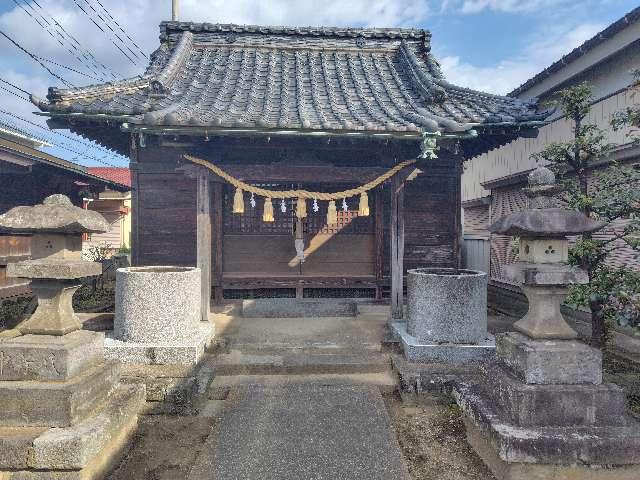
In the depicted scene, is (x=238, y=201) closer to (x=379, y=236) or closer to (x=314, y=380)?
(x=379, y=236)

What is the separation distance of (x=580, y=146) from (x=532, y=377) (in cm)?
457

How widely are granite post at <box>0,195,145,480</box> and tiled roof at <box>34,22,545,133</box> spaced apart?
2.79 metres

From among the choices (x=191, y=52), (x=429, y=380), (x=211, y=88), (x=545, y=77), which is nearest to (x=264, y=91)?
(x=211, y=88)

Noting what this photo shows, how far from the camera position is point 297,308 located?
8.66 metres

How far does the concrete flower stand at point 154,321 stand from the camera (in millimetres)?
5586

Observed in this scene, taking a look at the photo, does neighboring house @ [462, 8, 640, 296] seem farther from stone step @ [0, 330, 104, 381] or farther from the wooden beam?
stone step @ [0, 330, 104, 381]

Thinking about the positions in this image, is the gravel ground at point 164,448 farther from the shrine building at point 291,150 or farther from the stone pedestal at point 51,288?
the shrine building at point 291,150

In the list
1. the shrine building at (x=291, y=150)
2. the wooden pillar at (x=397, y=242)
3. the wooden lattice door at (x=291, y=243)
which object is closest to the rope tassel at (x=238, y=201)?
the shrine building at (x=291, y=150)

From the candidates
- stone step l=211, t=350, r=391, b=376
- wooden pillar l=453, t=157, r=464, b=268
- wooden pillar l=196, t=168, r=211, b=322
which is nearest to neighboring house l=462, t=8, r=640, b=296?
wooden pillar l=453, t=157, r=464, b=268

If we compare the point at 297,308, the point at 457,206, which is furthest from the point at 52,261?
the point at 457,206

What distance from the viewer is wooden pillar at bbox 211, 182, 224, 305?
29.1 ft

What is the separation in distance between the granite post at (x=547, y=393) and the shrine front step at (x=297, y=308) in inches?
181

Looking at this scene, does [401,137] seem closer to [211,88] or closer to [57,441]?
[211,88]

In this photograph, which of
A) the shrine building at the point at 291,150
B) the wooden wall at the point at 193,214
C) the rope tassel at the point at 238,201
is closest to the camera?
the shrine building at the point at 291,150
